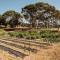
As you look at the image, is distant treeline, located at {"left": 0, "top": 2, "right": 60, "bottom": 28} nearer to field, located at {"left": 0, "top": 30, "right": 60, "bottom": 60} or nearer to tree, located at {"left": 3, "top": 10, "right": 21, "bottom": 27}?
tree, located at {"left": 3, "top": 10, "right": 21, "bottom": 27}

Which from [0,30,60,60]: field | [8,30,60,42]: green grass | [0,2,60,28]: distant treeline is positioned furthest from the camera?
[0,2,60,28]: distant treeline

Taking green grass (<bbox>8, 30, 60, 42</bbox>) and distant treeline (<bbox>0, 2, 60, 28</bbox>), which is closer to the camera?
green grass (<bbox>8, 30, 60, 42</bbox>)

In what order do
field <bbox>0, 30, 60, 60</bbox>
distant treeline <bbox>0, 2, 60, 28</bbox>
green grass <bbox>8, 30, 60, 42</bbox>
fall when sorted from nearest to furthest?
field <bbox>0, 30, 60, 60</bbox> → green grass <bbox>8, 30, 60, 42</bbox> → distant treeline <bbox>0, 2, 60, 28</bbox>

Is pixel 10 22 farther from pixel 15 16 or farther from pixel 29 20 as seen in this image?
pixel 29 20

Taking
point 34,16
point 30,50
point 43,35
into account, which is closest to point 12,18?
point 34,16

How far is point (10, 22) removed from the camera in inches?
1369

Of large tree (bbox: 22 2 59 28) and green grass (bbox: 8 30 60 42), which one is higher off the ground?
large tree (bbox: 22 2 59 28)

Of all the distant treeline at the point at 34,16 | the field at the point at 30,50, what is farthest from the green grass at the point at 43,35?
the distant treeline at the point at 34,16

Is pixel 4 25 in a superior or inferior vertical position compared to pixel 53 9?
inferior

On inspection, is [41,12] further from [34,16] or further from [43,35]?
[43,35]

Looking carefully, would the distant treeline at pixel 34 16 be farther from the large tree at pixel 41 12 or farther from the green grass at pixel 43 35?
the green grass at pixel 43 35

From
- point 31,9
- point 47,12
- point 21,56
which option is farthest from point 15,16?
point 21,56

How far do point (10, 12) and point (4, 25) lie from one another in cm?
273

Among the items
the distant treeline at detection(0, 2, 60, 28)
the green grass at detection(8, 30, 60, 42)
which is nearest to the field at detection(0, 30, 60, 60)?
the green grass at detection(8, 30, 60, 42)
